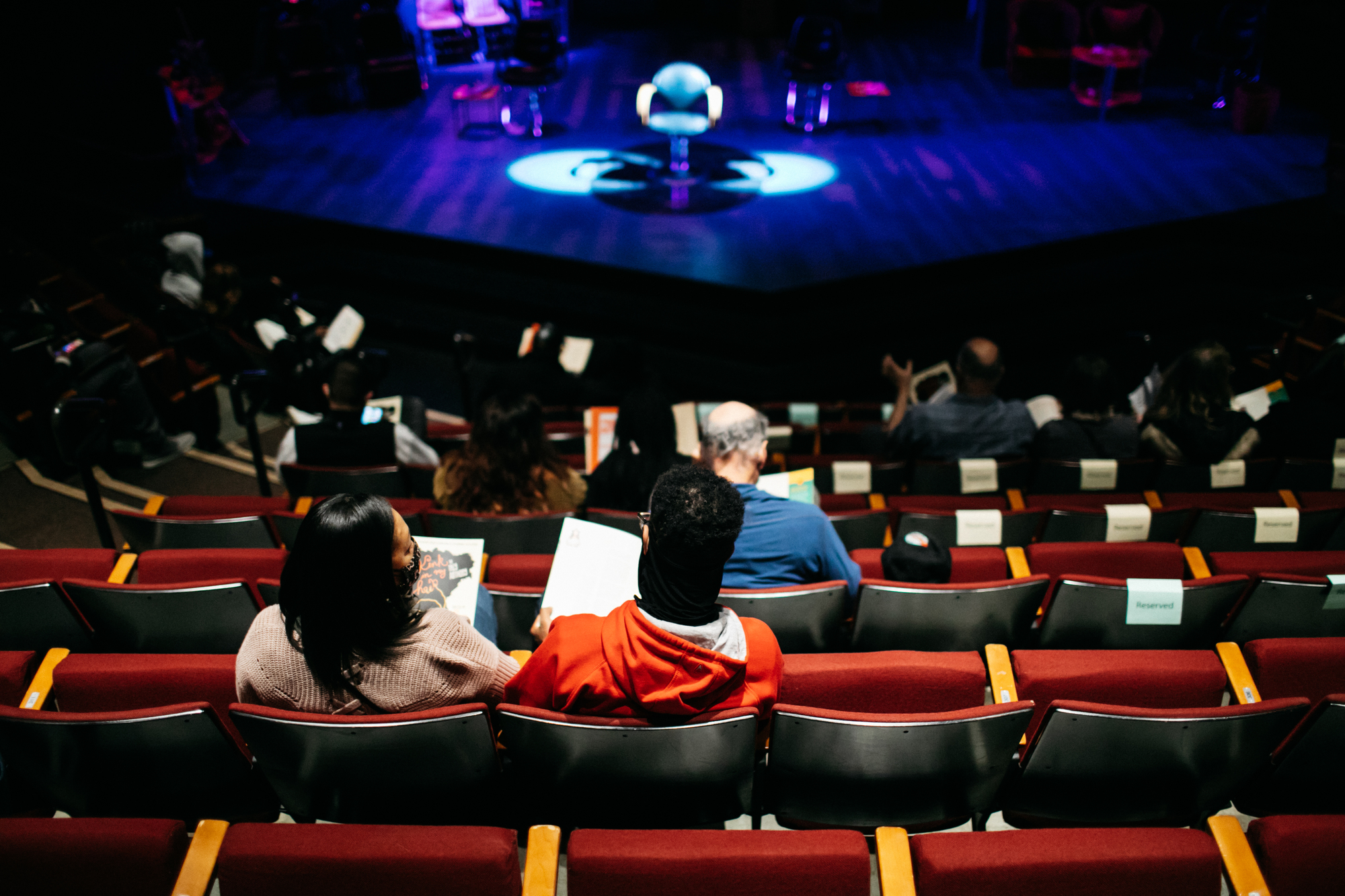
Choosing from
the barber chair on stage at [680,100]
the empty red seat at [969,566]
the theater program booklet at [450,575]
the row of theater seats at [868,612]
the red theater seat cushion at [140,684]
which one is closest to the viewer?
the red theater seat cushion at [140,684]

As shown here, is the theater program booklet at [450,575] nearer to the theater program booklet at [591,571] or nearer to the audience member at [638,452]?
the theater program booklet at [591,571]

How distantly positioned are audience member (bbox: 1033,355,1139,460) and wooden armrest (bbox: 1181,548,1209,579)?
0.72 m

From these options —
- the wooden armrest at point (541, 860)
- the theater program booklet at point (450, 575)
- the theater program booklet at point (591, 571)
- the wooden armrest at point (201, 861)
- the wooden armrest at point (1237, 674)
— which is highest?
the theater program booklet at point (591, 571)

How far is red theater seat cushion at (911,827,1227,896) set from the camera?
1406mm

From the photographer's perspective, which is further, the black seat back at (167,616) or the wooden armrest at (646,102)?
the wooden armrest at (646,102)

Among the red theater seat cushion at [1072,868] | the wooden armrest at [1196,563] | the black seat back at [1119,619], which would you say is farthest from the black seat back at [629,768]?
the wooden armrest at [1196,563]

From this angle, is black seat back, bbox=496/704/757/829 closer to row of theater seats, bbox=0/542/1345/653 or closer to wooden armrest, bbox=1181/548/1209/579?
row of theater seats, bbox=0/542/1345/653

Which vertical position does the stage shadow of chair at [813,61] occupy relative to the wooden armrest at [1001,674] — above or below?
above

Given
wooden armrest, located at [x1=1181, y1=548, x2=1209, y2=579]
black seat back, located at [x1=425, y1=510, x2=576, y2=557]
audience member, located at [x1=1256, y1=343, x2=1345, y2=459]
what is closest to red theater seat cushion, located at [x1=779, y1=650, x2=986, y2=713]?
black seat back, located at [x1=425, y1=510, x2=576, y2=557]

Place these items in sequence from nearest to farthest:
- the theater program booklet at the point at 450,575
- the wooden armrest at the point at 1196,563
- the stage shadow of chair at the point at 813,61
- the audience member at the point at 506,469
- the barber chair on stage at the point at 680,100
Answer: the theater program booklet at the point at 450,575 → the wooden armrest at the point at 1196,563 → the audience member at the point at 506,469 → the barber chair on stage at the point at 680,100 → the stage shadow of chair at the point at 813,61

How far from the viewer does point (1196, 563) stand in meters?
2.56

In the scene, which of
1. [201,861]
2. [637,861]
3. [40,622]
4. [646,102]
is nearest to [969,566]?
[637,861]

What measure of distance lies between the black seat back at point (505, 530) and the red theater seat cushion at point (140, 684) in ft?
2.80

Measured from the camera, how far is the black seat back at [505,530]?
103 inches
